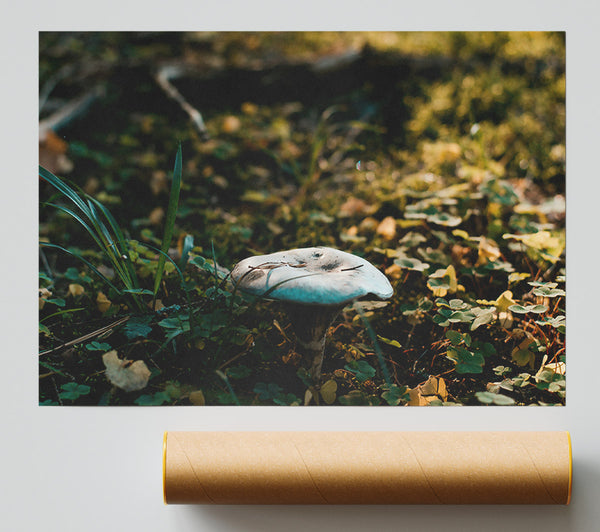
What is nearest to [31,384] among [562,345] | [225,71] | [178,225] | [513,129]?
[178,225]

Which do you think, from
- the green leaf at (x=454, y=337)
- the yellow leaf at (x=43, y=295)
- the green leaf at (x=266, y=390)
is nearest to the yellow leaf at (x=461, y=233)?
the green leaf at (x=454, y=337)

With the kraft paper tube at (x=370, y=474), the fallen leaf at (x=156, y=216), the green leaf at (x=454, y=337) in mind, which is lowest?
the kraft paper tube at (x=370, y=474)

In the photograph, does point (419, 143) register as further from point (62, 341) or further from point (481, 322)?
point (62, 341)

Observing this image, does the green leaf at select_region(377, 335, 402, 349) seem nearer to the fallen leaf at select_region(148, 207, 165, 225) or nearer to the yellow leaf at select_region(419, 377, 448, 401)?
the yellow leaf at select_region(419, 377, 448, 401)

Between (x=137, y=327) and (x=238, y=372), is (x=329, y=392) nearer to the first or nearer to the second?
(x=238, y=372)

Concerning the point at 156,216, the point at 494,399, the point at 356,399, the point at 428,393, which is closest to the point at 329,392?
the point at 356,399

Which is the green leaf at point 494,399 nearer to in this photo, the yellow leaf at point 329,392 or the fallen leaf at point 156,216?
the yellow leaf at point 329,392

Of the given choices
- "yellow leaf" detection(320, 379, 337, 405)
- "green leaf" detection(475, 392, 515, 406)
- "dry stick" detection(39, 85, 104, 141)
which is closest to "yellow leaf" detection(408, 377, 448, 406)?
"green leaf" detection(475, 392, 515, 406)
